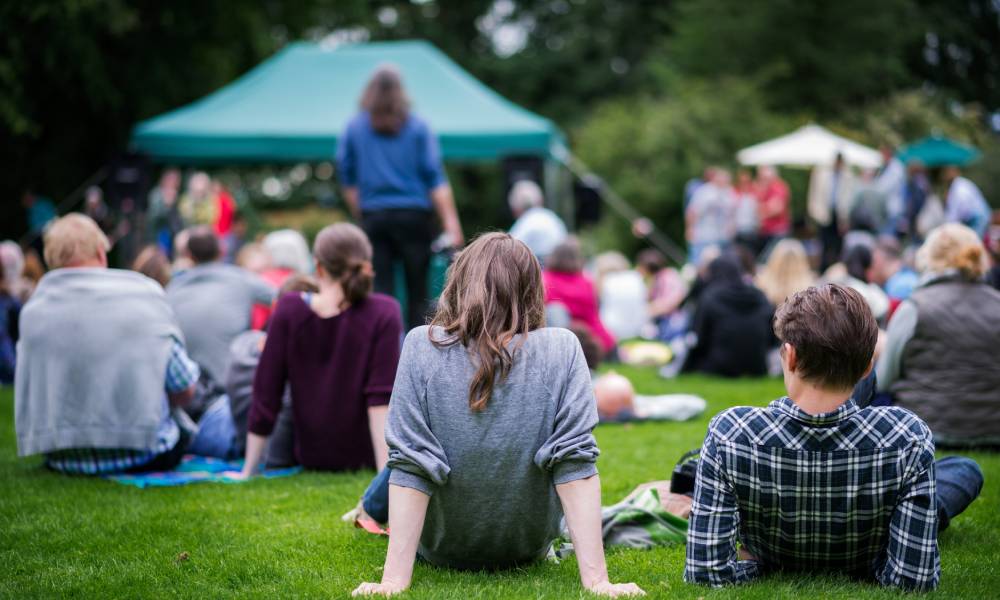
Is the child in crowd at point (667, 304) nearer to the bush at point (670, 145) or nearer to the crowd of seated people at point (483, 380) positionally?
the crowd of seated people at point (483, 380)

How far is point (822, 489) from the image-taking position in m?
3.05

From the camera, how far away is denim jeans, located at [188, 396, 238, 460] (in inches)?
227

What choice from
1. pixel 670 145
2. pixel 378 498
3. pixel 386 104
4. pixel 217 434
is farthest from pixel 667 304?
pixel 670 145

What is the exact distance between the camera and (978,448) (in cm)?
566

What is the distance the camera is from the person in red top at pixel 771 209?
17344 millimetres

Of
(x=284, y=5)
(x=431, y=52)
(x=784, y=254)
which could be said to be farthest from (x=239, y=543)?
(x=284, y=5)

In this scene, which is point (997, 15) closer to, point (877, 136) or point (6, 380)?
point (877, 136)

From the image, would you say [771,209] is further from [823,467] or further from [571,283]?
[823,467]

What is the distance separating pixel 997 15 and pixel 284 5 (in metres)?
16.7

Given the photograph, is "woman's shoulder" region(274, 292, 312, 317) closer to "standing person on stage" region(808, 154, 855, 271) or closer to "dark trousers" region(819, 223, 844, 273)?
"standing person on stage" region(808, 154, 855, 271)

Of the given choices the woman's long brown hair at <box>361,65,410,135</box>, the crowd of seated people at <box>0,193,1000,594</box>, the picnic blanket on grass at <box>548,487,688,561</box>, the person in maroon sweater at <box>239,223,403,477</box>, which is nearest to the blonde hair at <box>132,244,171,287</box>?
the crowd of seated people at <box>0,193,1000,594</box>

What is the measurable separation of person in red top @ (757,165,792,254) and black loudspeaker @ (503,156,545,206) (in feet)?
17.2

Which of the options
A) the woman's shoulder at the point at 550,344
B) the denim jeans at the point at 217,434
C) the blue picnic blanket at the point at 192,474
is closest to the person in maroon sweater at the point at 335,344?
the blue picnic blanket at the point at 192,474

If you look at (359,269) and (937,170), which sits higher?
(359,269)
